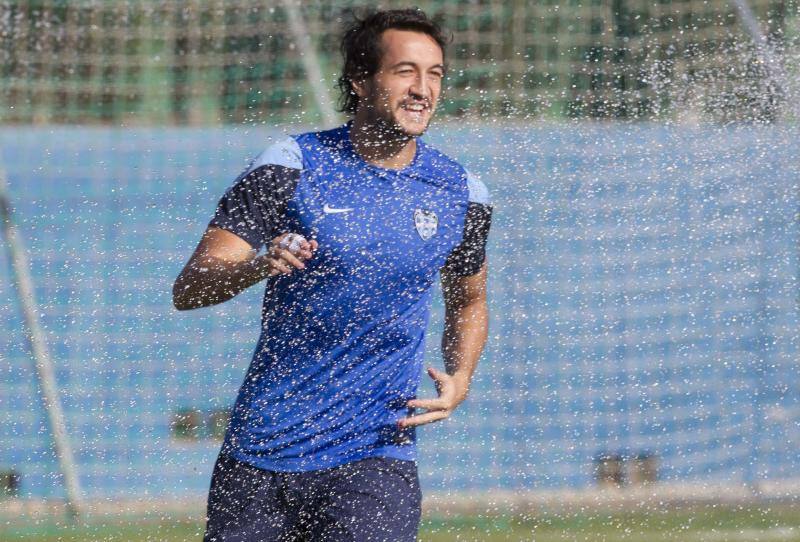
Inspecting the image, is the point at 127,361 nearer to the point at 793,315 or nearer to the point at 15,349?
the point at 15,349

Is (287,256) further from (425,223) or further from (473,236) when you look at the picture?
Answer: (473,236)

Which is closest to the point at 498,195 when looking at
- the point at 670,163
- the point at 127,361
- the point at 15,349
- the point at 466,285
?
the point at 670,163

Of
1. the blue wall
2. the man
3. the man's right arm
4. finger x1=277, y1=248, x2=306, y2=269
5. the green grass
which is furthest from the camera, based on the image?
the blue wall

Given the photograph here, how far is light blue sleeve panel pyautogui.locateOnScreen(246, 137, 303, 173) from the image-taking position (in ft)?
11.1

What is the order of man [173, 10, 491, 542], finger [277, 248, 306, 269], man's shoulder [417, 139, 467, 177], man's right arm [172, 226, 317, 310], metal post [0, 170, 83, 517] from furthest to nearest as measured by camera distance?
metal post [0, 170, 83, 517] → man's shoulder [417, 139, 467, 177] → man [173, 10, 491, 542] → man's right arm [172, 226, 317, 310] → finger [277, 248, 306, 269]

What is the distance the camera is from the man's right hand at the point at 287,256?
3033mm

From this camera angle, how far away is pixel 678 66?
308 inches

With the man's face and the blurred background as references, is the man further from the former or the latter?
the blurred background

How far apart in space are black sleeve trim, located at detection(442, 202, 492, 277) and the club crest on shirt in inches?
5.7

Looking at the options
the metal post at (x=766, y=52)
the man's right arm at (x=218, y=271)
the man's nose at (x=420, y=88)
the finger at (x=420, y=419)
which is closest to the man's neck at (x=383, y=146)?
the man's nose at (x=420, y=88)

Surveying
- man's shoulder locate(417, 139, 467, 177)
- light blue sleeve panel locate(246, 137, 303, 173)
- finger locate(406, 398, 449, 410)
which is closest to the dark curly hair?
man's shoulder locate(417, 139, 467, 177)

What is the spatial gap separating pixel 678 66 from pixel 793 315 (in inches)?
59.6

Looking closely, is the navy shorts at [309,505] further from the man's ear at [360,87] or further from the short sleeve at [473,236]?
the man's ear at [360,87]

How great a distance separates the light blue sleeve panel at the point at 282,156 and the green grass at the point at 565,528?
14.0 feet
